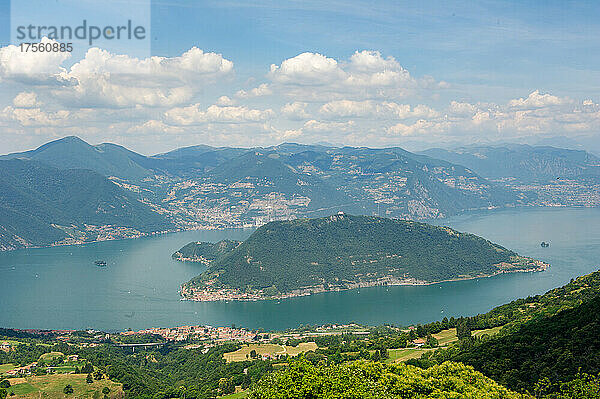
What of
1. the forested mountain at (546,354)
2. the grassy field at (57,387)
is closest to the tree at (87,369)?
the grassy field at (57,387)

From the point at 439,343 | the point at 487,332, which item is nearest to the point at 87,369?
the point at 439,343

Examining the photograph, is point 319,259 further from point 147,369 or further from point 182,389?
point 182,389

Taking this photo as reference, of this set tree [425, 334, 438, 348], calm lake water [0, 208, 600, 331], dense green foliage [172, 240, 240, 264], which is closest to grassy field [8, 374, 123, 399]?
tree [425, 334, 438, 348]

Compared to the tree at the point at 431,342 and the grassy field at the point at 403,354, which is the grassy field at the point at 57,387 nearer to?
the grassy field at the point at 403,354

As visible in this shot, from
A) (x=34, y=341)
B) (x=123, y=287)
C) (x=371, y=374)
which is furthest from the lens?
(x=123, y=287)

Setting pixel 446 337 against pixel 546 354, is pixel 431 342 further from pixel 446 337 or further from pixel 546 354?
pixel 546 354

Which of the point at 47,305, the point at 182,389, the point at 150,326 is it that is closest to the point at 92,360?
the point at 182,389

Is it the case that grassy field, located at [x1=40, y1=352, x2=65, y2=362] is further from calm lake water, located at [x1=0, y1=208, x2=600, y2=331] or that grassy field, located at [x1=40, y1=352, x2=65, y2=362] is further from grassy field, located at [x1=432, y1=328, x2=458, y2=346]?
grassy field, located at [x1=432, y1=328, x2=458, y2=346]
